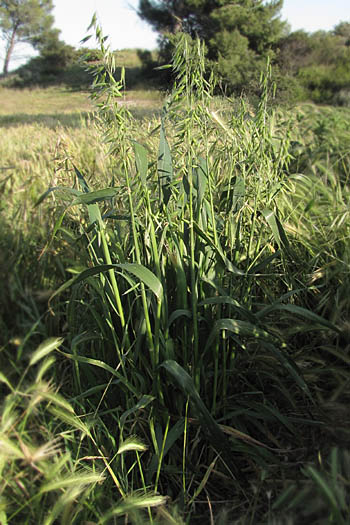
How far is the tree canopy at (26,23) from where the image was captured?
28.2 m

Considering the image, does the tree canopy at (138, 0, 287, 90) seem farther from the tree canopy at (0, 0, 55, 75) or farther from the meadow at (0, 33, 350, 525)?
the tree canopy at (0, 0, 55, 75)

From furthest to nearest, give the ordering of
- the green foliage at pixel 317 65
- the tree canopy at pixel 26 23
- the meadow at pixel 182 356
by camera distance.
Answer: the tree canopy at pixel 26 23 < the green foliage at pixel 317 65 < the meadow at pixel 182 356

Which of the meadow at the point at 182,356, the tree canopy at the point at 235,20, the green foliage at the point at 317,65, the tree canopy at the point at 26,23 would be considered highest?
the tree canopy at the point at 26,23

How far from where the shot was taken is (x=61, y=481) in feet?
2.42

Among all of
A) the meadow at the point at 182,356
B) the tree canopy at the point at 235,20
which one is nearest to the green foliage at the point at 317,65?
the tree canopy at the point at 235,20

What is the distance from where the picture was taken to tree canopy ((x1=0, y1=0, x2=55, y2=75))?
28.2 meters

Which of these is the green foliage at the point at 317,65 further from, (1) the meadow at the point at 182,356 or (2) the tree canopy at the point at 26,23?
(2) the tree canopy at the point at 26,23

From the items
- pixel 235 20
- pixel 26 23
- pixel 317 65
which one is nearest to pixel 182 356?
pixel 235 20

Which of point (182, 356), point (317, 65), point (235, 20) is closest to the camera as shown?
point (182, 356)

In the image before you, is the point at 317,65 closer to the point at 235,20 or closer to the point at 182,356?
the point at 235,20

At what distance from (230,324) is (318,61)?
17.7 meters

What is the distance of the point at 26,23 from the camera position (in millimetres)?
28844

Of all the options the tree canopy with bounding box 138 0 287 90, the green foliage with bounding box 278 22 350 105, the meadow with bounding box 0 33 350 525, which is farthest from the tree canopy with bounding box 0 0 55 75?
the meadow with bounding box 0 33 350 525

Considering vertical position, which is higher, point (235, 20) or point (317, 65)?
point (235, 20)
